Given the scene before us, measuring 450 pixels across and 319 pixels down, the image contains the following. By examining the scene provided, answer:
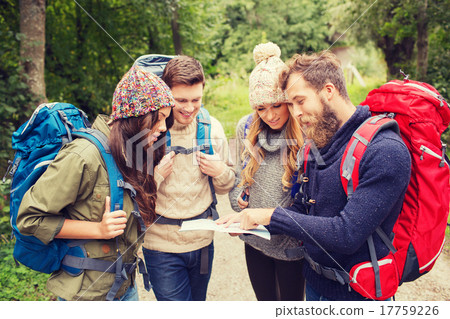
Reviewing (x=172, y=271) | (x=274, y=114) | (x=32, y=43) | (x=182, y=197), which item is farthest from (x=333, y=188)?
(x=32, y=43)

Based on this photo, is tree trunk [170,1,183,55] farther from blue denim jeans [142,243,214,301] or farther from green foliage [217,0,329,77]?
green foliage [217,0,329,77]

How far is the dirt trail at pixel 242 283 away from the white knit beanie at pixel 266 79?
2.35 m

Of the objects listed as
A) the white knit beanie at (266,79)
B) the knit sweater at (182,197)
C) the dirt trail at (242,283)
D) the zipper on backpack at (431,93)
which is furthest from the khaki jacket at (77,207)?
the dirt trail at (242,283)

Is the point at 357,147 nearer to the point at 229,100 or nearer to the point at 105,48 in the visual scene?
the point at 105,48

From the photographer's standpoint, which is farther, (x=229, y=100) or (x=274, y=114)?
(x=229, y=100)

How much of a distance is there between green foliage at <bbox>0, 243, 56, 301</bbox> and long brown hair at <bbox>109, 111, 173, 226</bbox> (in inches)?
81.4

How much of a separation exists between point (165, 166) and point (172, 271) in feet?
2.29

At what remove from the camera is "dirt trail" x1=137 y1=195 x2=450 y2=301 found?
3.37 m

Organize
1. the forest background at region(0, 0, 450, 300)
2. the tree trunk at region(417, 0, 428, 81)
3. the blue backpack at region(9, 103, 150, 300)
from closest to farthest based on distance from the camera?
the blue backpack at region(9, 103, 150, 300) → the forest background at region(0, 0, 450, 300) → the tree trunk at region(417, 0, 428, 81)

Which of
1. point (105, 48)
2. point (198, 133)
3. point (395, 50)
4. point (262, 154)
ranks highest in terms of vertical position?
point (395, 50)

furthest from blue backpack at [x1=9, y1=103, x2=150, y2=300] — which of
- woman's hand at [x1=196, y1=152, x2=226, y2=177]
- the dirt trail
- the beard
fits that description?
the dirt trail

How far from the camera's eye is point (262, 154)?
7.18 feet

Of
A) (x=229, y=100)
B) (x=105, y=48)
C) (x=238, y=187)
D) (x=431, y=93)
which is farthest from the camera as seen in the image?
(x=229, y=100)

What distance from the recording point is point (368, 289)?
1.48 m
